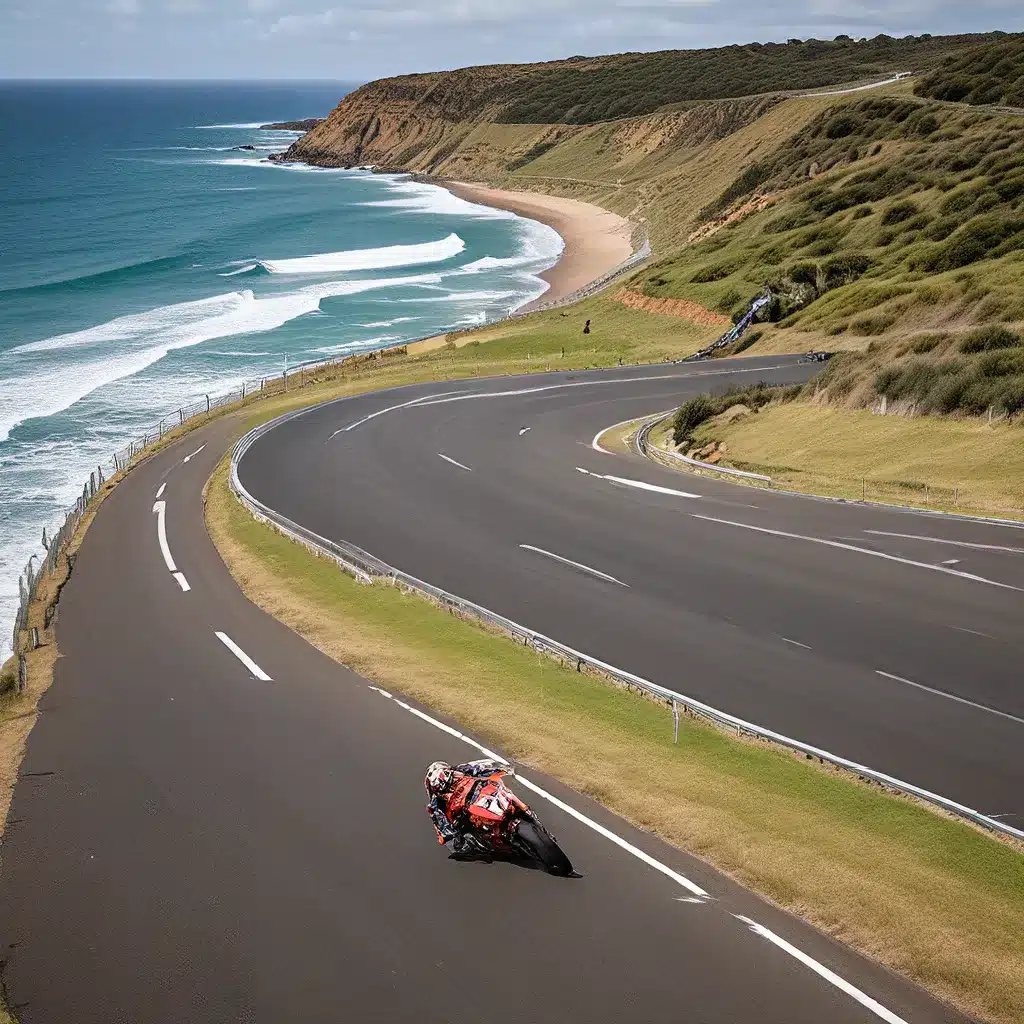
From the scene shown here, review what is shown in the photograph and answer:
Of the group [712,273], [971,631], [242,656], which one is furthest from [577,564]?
[712,273]

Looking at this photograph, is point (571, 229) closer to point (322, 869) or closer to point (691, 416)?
point (691, 416)

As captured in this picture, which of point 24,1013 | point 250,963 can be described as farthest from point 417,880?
point 24,1013

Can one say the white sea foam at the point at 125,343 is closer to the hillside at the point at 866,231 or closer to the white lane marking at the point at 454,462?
the white lane marking at the point at 454,462

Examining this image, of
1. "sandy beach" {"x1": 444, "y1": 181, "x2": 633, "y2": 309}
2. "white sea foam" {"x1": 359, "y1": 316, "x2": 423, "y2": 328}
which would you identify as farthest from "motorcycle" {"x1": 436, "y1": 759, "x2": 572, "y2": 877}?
"sandy beach" {"x1": 444, "y1": 181, "x2": 633, "y2": 309}

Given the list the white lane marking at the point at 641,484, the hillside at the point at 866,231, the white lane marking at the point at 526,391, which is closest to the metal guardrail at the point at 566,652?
the white lane marking at the point at 641,484

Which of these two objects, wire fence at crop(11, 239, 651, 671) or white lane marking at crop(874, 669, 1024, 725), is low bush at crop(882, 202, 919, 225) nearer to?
wire fence at crop(11, 239, 651, 671)

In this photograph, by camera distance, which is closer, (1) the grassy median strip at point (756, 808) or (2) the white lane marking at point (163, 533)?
(1) the grassy median strip at point (756, 808)
